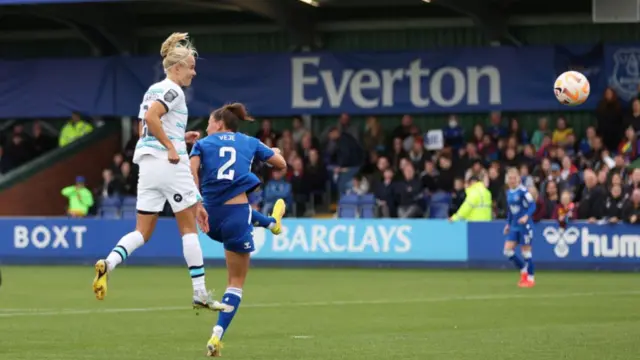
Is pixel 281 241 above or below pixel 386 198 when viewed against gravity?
below

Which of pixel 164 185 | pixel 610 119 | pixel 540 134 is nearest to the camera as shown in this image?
pixel 164 185

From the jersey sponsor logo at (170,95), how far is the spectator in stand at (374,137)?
19.8 metres

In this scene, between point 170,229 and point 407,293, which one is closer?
point 407,293

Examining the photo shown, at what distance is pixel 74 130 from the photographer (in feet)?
114

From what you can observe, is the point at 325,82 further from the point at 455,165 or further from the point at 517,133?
the point at 517,133

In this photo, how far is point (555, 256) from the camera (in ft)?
87.6

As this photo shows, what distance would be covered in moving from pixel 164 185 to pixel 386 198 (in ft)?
55.8

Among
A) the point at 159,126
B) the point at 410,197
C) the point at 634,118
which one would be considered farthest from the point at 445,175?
the point at 159,126

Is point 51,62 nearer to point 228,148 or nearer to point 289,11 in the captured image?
point 289,11

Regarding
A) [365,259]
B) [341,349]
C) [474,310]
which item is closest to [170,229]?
[365,259]

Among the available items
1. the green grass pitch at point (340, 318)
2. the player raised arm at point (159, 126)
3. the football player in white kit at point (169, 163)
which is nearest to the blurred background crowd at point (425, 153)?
the green grass pitch at point (340, 318)

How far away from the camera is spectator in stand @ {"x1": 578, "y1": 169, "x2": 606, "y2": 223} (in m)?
26.5

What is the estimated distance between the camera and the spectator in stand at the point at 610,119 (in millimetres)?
29438

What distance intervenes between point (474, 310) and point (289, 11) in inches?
656
